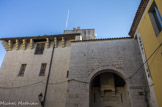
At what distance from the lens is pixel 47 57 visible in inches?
380

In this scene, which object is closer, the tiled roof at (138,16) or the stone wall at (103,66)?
the tiled roof at (138,16)

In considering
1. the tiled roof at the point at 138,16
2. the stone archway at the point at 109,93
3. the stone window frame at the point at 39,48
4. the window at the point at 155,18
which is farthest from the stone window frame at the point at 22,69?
the window at the point at 155,18

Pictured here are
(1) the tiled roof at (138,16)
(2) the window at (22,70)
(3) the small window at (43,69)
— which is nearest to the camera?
(1) the tiled roof at (138,16)

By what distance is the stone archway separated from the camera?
26.6ft

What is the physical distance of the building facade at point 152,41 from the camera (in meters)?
5.12

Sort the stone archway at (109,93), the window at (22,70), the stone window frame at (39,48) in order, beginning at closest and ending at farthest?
the stone archway at (109,93) < the window at (22,70) < the stone window frame at (39,48)

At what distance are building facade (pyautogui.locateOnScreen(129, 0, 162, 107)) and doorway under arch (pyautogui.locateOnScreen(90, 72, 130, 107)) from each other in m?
2.59

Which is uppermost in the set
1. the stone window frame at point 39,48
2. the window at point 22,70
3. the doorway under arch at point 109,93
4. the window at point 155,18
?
the stone window frame at point 39,48

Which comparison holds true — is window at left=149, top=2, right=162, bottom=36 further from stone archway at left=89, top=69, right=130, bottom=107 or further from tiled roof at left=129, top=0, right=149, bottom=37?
stone archway at left=89, top=69, right=130, bottom=107

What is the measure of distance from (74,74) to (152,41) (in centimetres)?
479

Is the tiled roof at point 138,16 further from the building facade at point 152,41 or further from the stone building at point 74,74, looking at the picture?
the stone building at point 74,74

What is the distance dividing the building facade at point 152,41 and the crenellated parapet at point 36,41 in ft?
17.1

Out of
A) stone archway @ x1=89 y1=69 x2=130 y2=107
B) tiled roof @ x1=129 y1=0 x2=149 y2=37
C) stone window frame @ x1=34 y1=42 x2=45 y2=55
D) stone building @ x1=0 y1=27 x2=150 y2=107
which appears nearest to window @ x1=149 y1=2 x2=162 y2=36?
tiled roof @ x1=129 y1=0 x2=149 y2=37

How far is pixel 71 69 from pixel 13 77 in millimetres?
5056
